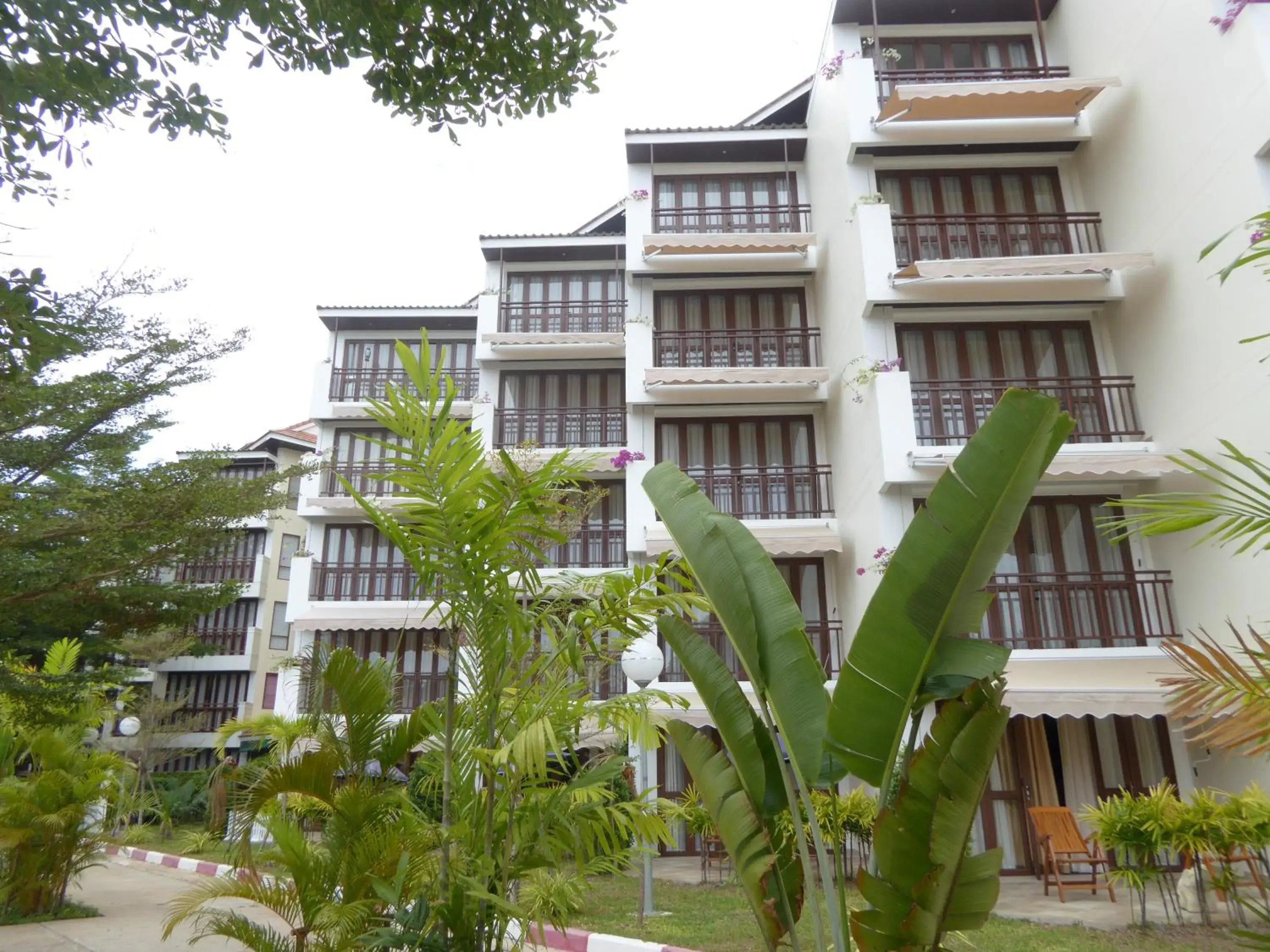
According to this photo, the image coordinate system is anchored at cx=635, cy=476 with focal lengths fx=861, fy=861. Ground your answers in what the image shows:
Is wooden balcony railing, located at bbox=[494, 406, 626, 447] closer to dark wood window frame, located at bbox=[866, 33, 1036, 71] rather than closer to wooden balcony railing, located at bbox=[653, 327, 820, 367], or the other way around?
wooden balcony railing, located at bbox=[653, 327, 820, 367]

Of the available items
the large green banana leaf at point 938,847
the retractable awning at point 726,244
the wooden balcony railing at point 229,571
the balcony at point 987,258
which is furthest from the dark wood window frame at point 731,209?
the wooden balcony railing at point 229,571

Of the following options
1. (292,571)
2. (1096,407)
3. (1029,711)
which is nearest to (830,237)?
(1096,407)

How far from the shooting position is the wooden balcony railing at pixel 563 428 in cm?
1828

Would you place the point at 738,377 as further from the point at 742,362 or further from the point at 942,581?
the point at 942,581

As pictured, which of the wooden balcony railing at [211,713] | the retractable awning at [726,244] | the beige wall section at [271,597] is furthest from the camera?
the beige wall section at [271,597]

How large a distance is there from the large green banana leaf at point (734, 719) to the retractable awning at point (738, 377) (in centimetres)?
1149

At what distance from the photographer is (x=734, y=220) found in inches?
687

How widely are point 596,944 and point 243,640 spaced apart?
83.3 ft

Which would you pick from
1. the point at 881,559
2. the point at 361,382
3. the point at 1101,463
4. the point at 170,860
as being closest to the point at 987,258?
the point at 1101,463

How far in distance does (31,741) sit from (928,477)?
11.5 m

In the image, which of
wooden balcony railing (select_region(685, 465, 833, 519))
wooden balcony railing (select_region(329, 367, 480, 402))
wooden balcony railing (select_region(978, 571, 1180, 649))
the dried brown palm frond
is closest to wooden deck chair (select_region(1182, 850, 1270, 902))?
the dried brown palm frond

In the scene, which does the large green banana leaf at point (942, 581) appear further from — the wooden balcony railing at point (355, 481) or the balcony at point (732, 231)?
the wooden balcony railing at point (355, 481)

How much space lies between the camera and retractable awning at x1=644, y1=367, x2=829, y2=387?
1540 centimetres

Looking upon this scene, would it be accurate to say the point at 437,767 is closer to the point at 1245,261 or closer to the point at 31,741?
the point at 1245,261
